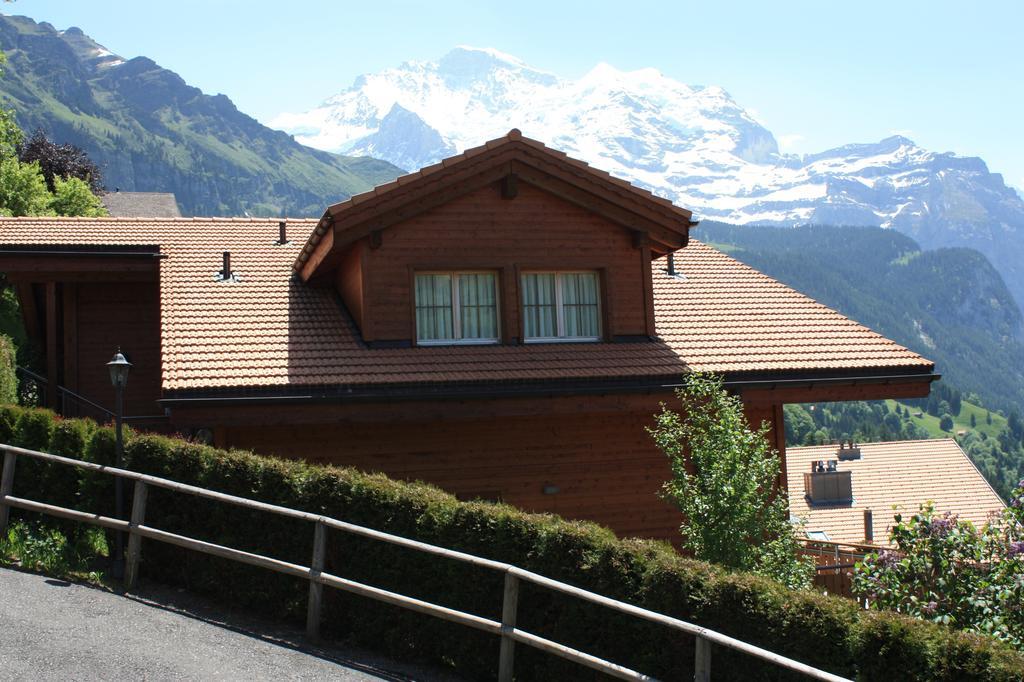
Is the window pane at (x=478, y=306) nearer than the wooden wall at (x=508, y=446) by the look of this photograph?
No

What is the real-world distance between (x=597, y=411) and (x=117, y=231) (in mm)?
10261

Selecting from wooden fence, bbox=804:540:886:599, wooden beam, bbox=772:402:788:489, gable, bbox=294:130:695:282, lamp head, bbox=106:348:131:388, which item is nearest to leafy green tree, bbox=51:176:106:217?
gable, bbox=294:130:695:282

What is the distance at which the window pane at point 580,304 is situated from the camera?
60.4 ft

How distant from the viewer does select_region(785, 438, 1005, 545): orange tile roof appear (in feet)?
192

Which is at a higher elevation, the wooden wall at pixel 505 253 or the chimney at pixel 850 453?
the wooden wall at pixel 505 253

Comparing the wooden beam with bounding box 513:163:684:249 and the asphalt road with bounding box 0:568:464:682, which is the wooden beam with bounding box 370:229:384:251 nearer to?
the wooden beam with bounding box 513:163:684:249

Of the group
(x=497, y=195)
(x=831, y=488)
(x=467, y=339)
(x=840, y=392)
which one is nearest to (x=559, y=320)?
(x=467, y=339)

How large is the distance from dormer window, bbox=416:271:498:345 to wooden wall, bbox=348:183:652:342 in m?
0.21

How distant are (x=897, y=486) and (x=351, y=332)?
54.5 metres

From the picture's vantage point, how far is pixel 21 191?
36219 millimetres

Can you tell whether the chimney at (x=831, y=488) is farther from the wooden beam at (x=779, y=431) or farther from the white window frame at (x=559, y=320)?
the white window frame at (x=559, y=320)

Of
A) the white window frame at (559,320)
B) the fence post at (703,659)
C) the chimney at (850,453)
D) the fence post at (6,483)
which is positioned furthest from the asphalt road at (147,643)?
the chimney at (850,453)

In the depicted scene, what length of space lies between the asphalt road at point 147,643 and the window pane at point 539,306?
25.3 feet

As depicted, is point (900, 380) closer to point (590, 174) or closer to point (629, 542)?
point (590, 174)
